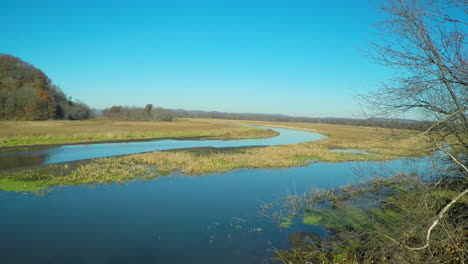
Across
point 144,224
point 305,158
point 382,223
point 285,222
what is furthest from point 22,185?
point 305,158

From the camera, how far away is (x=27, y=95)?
60.6 m

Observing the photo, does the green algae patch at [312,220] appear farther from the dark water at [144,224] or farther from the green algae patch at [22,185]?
the green algae patch at [22,185]

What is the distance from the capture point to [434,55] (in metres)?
4.59

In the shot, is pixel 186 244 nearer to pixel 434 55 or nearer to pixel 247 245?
pixel 247 245

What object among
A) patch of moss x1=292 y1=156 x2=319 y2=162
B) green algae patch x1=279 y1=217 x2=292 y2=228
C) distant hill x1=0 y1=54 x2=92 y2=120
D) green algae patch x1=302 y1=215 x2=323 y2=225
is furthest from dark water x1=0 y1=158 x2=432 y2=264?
distant hill x1=0 y1=54 x2=92 y2=120

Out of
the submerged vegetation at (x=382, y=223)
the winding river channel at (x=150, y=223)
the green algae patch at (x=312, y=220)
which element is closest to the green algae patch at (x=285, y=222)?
the submerged vegetation at (x=382, y=223)

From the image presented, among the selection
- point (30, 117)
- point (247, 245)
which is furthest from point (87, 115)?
point (247, 245)

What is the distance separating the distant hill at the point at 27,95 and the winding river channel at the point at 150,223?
5897cm

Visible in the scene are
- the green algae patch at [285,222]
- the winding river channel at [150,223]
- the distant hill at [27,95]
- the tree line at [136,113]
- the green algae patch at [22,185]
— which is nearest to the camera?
the winding river channel at [150,223]

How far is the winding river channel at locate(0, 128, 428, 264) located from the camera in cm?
779

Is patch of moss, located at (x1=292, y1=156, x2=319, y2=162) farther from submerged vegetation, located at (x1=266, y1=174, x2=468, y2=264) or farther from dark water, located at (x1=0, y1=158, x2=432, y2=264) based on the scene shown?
submerged vegetation, located at (x1=266, y1=174, x2=468, y2=264)

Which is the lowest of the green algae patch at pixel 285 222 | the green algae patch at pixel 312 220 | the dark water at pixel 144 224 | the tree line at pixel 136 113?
the dark water at pixel 144 224

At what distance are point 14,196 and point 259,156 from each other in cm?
1662

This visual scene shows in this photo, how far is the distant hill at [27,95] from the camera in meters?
58.8
